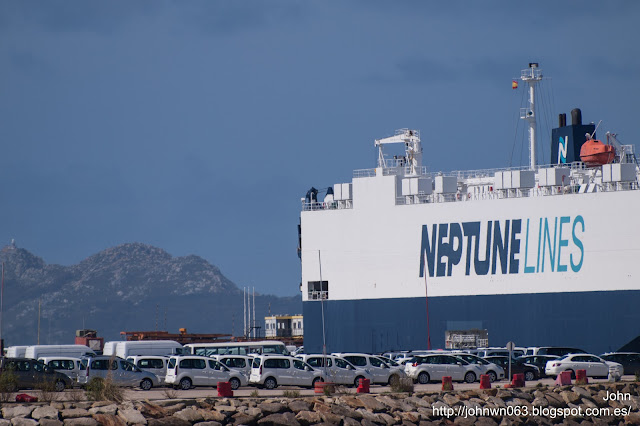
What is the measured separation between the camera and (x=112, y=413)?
29.4 metres

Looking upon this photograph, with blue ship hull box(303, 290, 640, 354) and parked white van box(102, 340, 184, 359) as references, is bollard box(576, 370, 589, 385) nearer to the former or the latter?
blue ship hull box(303, 290, 640, 354)

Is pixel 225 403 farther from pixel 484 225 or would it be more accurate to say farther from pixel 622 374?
pixel 484 225

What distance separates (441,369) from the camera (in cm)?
4316

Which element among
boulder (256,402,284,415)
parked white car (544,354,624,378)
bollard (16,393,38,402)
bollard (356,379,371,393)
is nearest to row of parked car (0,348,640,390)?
parked white car (544,354,624,378)

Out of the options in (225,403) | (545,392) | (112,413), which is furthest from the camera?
(545,392)

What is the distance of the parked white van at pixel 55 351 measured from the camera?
5194cm

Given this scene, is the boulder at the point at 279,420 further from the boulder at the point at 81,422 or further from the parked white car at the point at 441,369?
the parked white car at the point at 441,369

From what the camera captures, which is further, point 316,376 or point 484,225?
point 484,225

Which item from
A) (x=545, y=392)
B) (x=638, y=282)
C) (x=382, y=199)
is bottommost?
(x=545, y=392)

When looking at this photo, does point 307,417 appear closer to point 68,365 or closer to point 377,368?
point 377,368

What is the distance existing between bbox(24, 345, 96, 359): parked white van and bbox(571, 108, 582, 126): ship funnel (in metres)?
36.5

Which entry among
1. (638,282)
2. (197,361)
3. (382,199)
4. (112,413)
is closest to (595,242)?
(638,282)

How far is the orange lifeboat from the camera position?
210ft

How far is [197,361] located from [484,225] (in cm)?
2894
